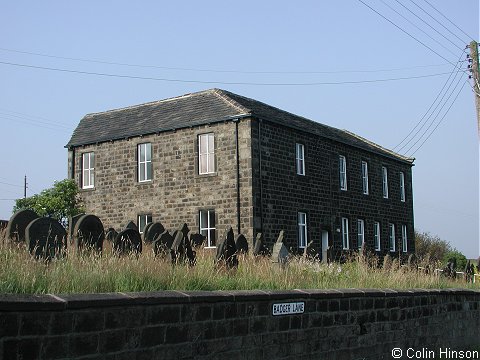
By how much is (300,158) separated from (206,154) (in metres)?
4.52

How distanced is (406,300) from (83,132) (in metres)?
23.8

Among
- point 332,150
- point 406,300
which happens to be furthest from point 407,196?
point 406,300

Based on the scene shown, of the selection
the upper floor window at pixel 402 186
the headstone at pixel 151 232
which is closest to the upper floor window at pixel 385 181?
the upper floor window at pixel 402 186

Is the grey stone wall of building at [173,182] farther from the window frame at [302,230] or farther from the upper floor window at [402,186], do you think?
the upper floor window at [402,186]

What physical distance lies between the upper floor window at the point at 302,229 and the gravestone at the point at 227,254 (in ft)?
57.7

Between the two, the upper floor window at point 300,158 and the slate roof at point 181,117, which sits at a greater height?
the slate roof at point 181,117

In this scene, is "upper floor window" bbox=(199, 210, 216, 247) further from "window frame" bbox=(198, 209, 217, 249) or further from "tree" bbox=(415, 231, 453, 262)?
"tree" bbox=(415, 231, 453, 262)

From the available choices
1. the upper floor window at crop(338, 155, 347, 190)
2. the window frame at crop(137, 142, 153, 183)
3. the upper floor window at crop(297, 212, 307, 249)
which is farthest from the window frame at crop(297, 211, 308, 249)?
the window frame at crop(137, 142, 153, 183)

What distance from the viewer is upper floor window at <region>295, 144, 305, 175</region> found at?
28.7 meters

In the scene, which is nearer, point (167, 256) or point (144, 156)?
point (167, 256)

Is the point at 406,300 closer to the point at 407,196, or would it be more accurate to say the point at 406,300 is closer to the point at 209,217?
the point at 209,217

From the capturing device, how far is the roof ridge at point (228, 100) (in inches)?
1026

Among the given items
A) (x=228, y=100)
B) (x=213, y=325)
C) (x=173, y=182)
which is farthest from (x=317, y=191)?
(x=213, y=325)

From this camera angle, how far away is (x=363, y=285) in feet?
39.4
